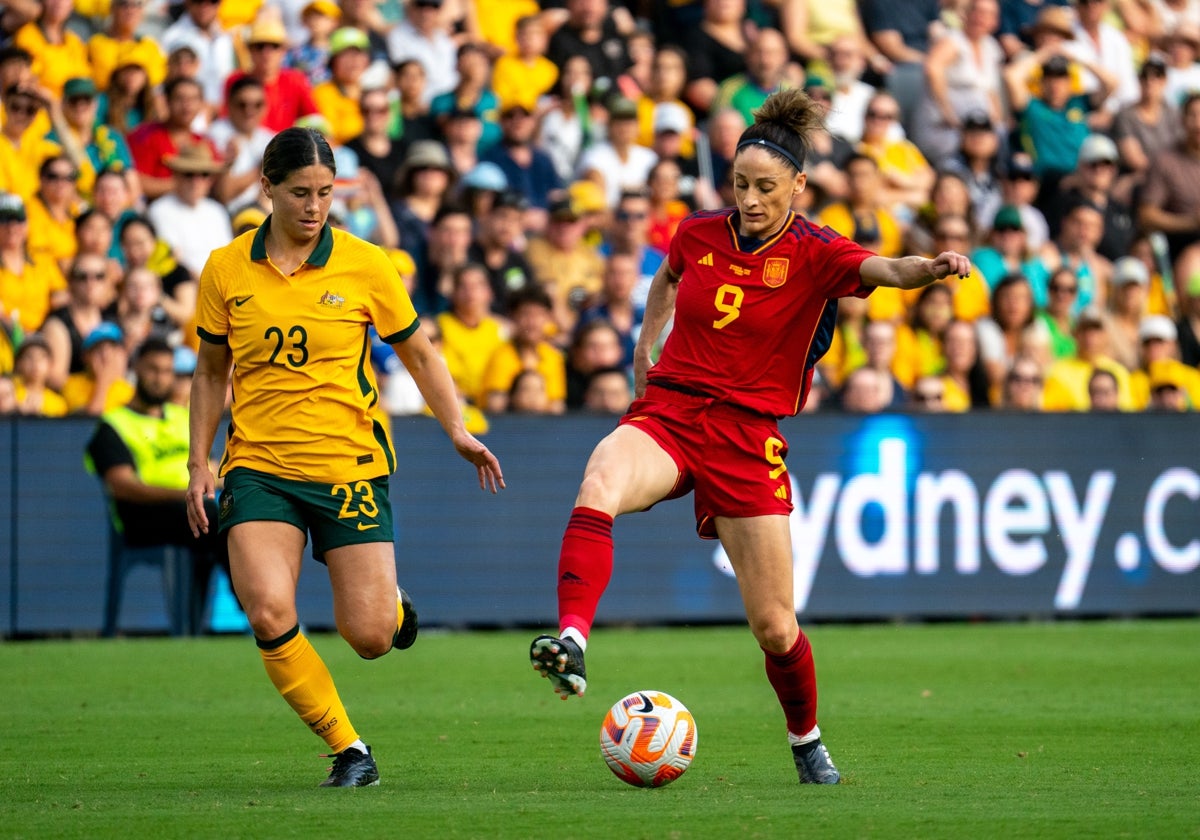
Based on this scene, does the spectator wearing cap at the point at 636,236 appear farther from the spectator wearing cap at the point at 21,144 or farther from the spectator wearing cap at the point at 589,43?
the spectator wearing cap at the point at 21,144

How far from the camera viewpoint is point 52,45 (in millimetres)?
15281

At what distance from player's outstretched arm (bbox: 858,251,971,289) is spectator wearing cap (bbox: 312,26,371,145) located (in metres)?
9.97

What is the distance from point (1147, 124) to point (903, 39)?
2540 millimetres

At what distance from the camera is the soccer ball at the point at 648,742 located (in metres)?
6.67

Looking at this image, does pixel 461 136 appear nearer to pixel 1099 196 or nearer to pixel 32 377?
pixel 32 377

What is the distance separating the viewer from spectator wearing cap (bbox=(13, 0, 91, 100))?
49.9 feet

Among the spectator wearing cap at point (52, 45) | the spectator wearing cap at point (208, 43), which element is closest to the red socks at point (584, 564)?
the spectator wearing cap at point (52, 45)

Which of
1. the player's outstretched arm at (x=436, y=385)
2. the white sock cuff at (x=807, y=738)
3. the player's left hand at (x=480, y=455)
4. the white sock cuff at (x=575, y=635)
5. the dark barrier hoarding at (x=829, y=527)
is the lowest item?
the dark barrier hoarding at (x=829, y=527)

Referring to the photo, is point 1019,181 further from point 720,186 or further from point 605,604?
point 605,604

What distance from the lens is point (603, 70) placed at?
1733 centimetres

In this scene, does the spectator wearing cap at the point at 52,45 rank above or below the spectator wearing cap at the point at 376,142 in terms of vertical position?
above

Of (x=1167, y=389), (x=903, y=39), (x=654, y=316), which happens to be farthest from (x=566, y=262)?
(x=654, y=316)

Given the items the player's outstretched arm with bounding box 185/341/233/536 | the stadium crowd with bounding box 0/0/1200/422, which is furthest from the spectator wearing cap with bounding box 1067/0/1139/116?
the player's outstretched arm with bounding box 185/341/233/536

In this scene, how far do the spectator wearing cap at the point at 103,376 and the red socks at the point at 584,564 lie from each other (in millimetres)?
7971
